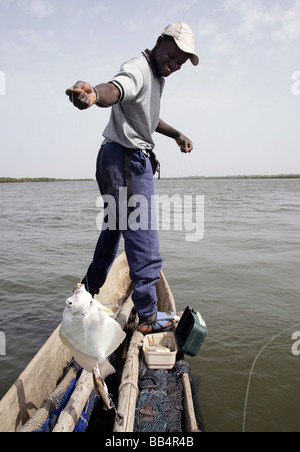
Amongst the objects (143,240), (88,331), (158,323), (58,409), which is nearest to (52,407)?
(58,409)

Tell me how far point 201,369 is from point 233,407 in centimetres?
63

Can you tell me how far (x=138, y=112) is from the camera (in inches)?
108

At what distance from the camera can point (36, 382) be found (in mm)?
2449

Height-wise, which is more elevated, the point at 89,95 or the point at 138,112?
the point at 138,112

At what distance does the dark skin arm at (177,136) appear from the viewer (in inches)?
142

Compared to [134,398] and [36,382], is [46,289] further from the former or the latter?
[134,398]

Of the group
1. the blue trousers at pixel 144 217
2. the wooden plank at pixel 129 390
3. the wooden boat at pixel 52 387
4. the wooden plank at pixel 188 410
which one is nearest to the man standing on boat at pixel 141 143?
the blue trousers at pixel 144 217

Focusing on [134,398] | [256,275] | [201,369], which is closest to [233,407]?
[201,369]

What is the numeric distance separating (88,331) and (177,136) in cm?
242

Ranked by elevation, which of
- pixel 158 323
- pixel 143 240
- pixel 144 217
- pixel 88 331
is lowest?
pixel 158 323

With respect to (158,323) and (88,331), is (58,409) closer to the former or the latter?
(88,331)

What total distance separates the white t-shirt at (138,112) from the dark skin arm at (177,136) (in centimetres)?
62

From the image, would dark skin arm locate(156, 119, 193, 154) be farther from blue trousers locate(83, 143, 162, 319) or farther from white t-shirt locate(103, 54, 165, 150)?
blue trousers locate(83, 143, 162, 319)

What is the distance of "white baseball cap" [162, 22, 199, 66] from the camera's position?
264cm
